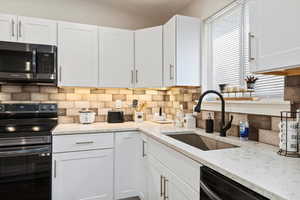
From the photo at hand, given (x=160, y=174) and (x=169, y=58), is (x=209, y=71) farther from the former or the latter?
(x=160, y=174)

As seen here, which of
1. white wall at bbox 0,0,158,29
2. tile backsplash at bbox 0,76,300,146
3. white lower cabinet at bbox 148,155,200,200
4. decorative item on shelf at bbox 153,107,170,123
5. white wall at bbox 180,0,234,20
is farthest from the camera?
decorative item on shelf at bbox 153,107,170,123

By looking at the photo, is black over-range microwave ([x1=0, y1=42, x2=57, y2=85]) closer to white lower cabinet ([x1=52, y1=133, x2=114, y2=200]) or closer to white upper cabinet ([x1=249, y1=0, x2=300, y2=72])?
white lower cabinet ([x1=52, y1=133, x2=114, y2=200])

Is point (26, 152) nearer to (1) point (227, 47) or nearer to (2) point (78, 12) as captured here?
(2) point (78, 12)

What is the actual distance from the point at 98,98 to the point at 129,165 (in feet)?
3.39

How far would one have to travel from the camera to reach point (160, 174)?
64.5 inches

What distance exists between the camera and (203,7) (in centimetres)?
220

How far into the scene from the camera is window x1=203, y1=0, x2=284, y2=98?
5.20ft

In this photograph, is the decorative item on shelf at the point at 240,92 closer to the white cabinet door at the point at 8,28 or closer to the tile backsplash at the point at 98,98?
the tile backsplash at the point at 98,98

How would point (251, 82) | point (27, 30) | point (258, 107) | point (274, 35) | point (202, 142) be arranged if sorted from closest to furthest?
point (274, 35)
point (258, 107)
point (251, 82)
point (202, 142)
point (27, 30)

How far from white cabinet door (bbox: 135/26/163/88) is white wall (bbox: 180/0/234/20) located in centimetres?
46

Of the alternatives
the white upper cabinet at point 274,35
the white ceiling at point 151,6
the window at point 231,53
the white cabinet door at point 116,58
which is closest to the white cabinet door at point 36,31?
the white cabinet door at point 116,58

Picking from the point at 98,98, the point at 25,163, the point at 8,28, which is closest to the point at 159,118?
the point at 98,98

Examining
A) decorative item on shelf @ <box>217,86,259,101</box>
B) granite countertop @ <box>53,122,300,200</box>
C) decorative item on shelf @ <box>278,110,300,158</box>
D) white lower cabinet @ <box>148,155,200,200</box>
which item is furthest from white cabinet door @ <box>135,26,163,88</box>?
decorative item on shelf @ <box>278,110,300,158</box>

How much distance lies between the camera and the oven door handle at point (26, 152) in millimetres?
1728
